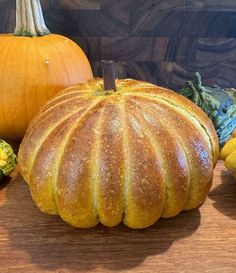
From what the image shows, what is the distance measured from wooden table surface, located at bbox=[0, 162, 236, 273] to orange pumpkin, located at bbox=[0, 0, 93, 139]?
23cm

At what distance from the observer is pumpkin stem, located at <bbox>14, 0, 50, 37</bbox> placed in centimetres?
80

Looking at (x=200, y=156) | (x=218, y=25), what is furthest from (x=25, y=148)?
(x=218, y=25)

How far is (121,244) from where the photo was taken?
57cm

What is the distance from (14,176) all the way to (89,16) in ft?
1.54

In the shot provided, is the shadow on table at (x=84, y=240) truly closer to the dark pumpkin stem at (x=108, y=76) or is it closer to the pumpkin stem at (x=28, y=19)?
the dark pumpkin stem at (x=108, y=76)

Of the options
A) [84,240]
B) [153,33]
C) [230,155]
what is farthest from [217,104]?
[84,240]

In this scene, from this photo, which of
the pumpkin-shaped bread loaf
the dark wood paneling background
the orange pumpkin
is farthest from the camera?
the dark wood paneling background

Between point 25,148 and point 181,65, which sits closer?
point 25,148

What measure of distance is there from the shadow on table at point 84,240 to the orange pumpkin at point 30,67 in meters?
0.24

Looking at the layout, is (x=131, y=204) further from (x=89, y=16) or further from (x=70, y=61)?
(x=89, y=16)

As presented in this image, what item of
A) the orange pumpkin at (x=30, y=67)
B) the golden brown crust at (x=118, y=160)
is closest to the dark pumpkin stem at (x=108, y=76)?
the golden brown crust at (x=118, y=160)

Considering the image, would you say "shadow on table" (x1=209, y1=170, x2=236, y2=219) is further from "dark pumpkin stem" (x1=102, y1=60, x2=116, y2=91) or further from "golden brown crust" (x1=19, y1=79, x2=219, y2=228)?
"dark pumpkin stem" (x1=102, y1=60, x2=116, y2=91)

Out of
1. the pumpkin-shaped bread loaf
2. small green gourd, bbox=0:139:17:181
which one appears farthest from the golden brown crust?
small green gourd, bbox=0:139:17:181

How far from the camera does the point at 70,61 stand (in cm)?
82
